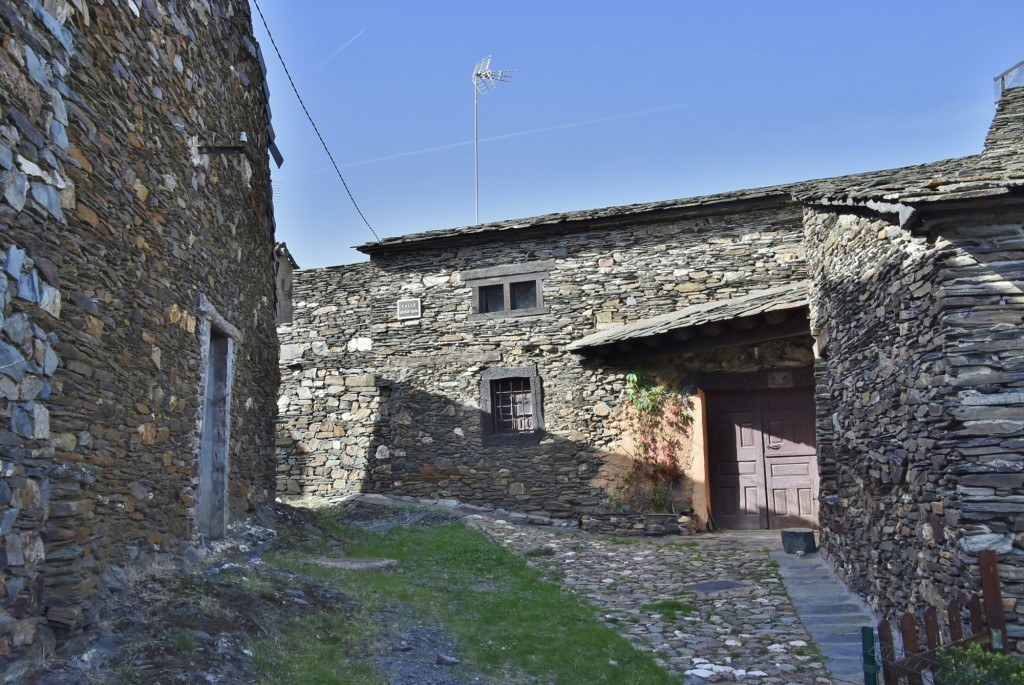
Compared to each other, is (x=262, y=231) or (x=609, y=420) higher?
(x=262, y=231)

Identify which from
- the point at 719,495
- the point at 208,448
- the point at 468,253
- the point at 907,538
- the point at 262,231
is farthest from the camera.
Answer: the point at 468,253

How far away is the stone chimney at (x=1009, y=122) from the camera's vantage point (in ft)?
22.7

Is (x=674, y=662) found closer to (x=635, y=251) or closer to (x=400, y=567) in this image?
(x=400, y=567)

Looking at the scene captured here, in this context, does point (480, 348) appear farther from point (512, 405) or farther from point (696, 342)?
point (696, 342)

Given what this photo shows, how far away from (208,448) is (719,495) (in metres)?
7.33

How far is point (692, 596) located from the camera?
7.55m

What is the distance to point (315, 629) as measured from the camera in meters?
5.40

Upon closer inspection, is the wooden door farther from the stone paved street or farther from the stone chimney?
the stone chimney

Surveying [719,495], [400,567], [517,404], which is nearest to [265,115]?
[400,567]

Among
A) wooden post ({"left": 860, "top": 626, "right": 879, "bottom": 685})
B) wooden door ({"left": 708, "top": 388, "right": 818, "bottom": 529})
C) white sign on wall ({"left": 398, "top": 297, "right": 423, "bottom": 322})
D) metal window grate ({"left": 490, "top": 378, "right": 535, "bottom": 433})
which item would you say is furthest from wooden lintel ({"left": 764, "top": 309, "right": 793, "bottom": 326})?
wooden post ({"left": 860, "top": 626, "right": 879, "bottom": 685})

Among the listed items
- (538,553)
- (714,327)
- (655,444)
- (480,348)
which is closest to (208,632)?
(538,553)

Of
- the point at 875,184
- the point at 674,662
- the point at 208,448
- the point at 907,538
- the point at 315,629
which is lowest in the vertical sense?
the point at 674,662

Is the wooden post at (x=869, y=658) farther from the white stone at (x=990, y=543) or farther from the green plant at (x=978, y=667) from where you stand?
the white stone at (x=990, y=543)

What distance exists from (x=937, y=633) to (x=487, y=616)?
10.7 feet
